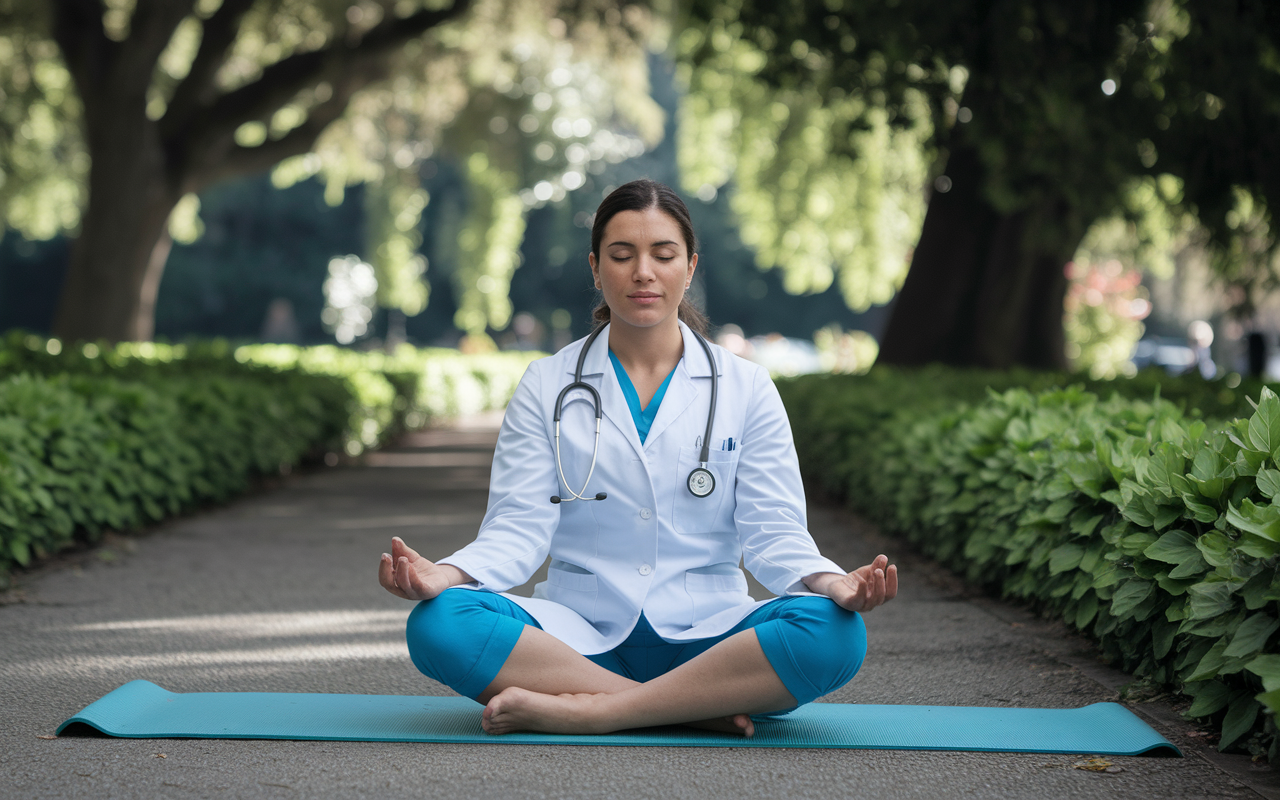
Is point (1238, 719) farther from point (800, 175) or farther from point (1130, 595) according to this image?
point (800, 175)

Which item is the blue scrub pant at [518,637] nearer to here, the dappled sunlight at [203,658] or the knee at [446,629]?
the knee at [446,629]

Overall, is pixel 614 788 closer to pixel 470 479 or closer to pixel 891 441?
pixel 891 441

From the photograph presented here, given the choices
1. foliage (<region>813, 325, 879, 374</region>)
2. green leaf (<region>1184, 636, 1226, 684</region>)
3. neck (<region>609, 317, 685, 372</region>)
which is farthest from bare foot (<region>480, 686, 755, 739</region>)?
foliage (<region>813, 325, 879, 374</region>)

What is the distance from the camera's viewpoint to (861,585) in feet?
9.89

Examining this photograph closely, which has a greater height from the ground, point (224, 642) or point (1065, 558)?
point (1065, 558)

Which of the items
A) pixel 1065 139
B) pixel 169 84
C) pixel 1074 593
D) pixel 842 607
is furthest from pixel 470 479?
pixel 169 84

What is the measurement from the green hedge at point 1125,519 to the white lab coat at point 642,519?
1.16 metres

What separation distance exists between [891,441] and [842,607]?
192 inches

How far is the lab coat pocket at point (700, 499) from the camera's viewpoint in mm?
3438

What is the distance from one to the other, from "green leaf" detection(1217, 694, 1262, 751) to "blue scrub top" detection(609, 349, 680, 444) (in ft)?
5.93

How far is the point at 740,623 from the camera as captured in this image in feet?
11.1

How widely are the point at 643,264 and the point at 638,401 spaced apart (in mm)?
423

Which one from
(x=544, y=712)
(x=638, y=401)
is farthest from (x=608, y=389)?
(x=544, y=712)

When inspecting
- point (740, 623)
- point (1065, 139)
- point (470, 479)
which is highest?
point (1065, 139)
